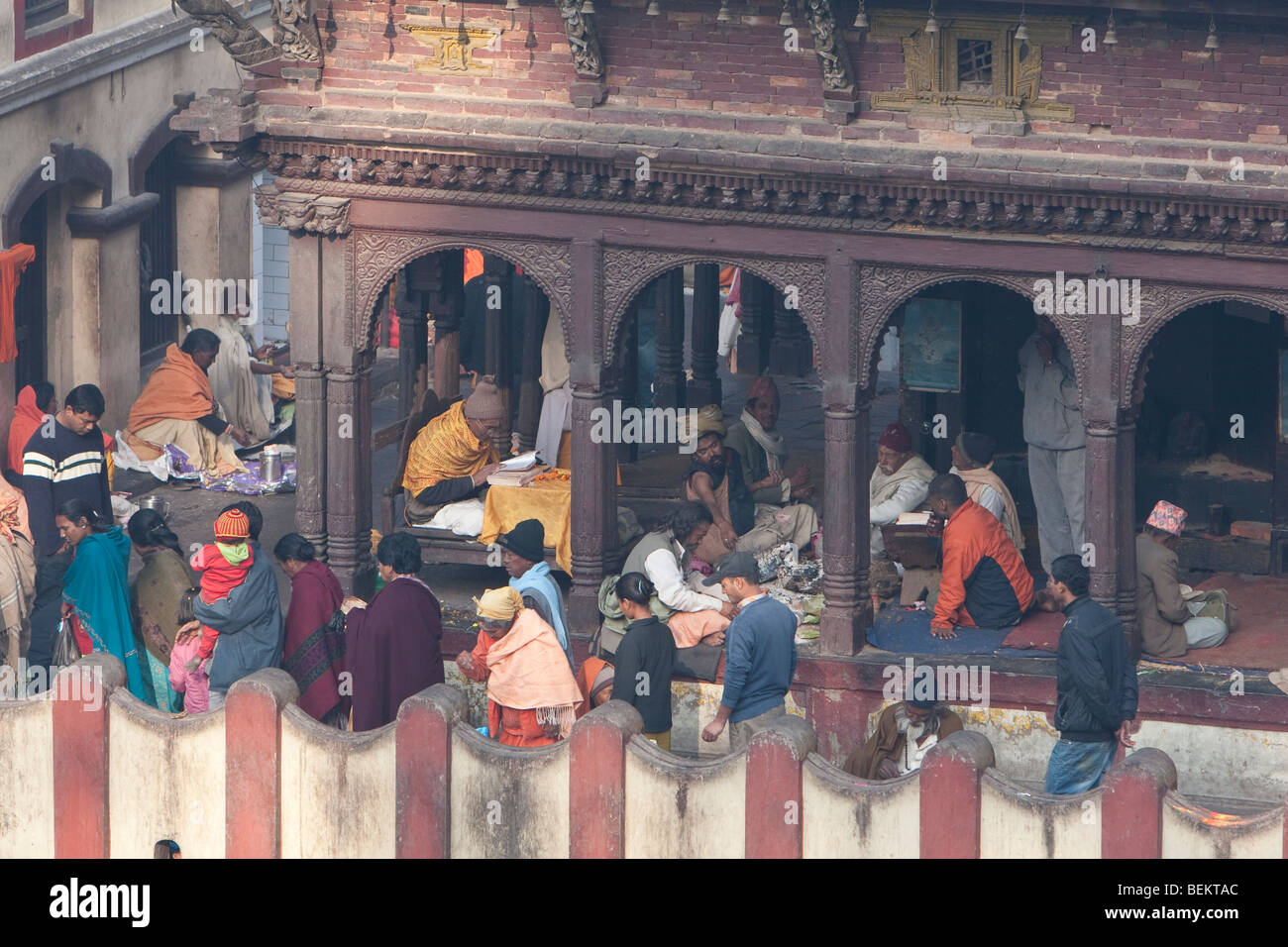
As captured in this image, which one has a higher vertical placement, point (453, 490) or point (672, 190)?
point (672, 190)

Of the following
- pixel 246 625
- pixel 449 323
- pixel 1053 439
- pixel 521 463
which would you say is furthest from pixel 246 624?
pixel 449 323

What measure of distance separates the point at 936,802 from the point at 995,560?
4418mm

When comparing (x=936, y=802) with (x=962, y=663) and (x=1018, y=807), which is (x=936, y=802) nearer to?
(x=1018, y=807)

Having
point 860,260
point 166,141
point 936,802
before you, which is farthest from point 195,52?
point 936,802

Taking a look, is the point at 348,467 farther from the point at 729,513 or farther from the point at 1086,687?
the point at 1086,687

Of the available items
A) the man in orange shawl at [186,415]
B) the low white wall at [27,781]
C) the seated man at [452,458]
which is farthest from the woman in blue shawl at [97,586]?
the man in orange shawl at [186,415]

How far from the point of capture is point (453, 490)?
19.6 metres

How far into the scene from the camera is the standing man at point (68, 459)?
19.8 metres

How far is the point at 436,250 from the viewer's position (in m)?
18.4

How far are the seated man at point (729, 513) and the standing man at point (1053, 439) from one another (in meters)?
1.60

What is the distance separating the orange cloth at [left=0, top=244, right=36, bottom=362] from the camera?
22.3 m

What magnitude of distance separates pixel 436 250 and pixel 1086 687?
17.9ft

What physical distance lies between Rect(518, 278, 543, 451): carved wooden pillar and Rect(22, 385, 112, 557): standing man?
12.7 feet

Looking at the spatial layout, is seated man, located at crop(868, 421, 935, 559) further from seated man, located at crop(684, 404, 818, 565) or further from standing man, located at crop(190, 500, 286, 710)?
standing man, located at crop(190, 500, 286, 710)
